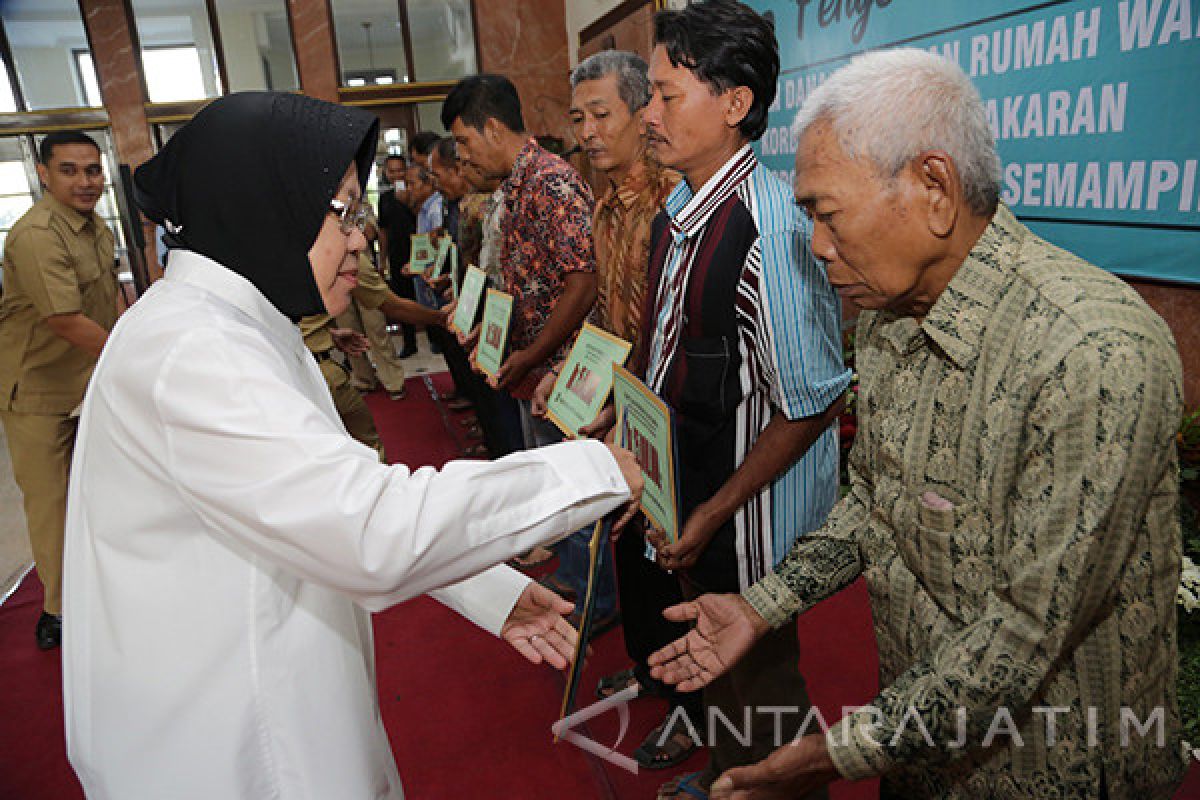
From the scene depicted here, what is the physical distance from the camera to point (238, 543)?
945mm

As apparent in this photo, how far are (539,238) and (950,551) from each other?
6.46 feet

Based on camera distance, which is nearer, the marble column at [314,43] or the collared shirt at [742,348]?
the collared shirt at [742,348]

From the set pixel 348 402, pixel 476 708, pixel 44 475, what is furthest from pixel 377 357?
pixel 476 708

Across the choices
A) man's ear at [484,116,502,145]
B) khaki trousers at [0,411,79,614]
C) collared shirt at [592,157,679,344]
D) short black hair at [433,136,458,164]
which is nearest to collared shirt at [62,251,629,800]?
collared shirt at [592,157,679,344]

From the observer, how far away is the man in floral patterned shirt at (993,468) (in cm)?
79

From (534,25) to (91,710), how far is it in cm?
953

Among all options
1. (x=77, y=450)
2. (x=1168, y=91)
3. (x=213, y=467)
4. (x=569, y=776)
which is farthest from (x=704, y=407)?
(x=1168, y=91)

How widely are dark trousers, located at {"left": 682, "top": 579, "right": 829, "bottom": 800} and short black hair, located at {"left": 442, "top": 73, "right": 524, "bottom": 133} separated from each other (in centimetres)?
199

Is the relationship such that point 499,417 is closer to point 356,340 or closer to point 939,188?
point 356,340

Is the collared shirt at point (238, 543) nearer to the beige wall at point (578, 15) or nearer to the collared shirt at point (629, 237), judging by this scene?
the collared shirt at point (629, 237)

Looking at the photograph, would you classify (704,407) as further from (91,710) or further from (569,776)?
(569,776)

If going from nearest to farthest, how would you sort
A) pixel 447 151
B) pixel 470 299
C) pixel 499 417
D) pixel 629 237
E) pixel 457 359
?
pixel 629 237 → pixel 470 299 → pixel 499 417 → pixel 447 151 → pixel 457 359

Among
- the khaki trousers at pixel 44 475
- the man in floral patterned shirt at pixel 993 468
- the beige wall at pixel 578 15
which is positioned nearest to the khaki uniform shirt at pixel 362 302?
the khaki trousers at pixel 44 475

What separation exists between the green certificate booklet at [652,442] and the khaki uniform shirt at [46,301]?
8.17 ft
